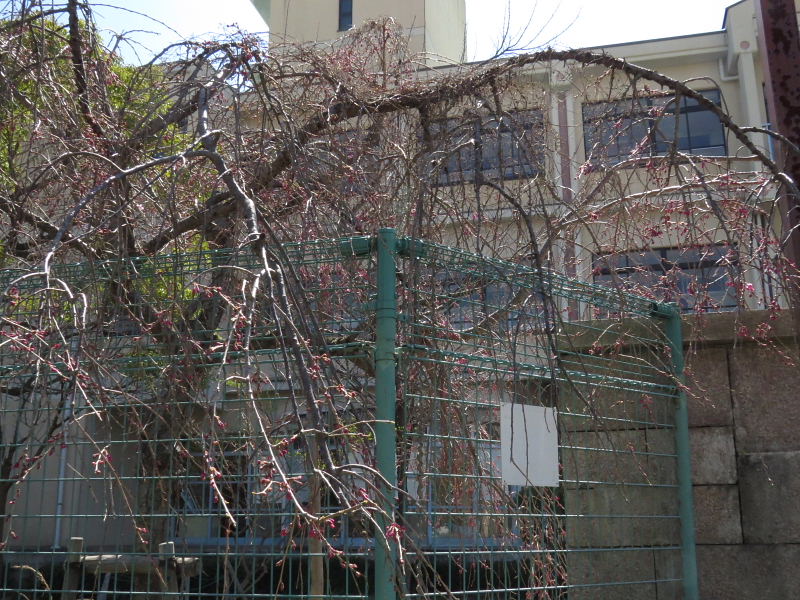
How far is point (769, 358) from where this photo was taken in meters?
4.75

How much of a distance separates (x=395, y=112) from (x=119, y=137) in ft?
5.45

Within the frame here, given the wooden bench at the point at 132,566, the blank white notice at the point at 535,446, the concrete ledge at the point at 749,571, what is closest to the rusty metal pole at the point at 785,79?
the concrete ledge at the point at 749,571

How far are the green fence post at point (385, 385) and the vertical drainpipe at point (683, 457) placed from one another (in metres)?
1.66

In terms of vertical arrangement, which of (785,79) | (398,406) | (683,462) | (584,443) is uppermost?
(785,79)

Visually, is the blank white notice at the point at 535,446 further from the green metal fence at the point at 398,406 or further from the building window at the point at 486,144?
the building window at the point at 486,144

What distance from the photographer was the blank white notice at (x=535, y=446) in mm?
4082

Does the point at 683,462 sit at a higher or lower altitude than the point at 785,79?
lower

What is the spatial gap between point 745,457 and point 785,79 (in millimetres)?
1983

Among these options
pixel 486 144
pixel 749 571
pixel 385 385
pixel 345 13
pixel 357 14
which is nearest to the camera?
pixel 385 385

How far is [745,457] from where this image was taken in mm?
4707

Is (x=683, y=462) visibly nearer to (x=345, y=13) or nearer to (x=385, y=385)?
(x=385, y=385)

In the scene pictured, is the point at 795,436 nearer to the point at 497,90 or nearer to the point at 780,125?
the point at 780,125

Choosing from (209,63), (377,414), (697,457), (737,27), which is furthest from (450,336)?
(737,27)

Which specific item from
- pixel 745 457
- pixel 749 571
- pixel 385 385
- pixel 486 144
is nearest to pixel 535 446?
pixel 385 385
